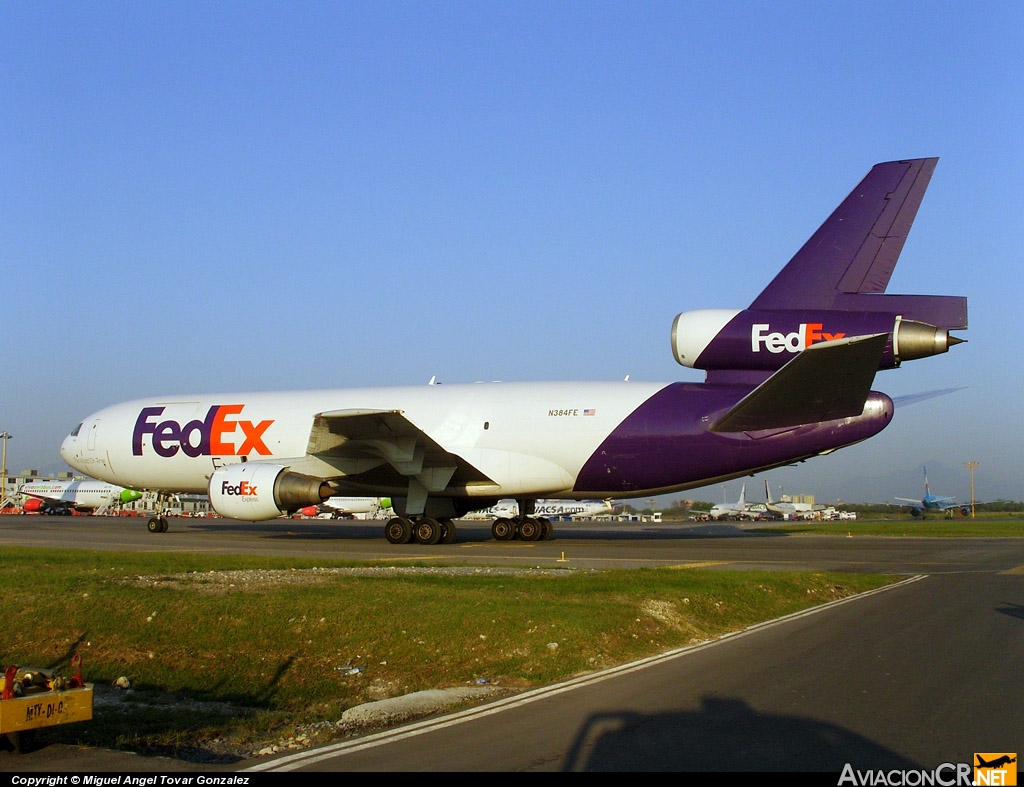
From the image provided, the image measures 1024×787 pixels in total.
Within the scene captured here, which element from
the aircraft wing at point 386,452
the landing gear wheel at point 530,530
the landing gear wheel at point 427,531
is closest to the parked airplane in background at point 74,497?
the aircraft wing at point 386,452

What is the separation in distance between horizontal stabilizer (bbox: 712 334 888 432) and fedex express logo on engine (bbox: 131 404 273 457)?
14.1m

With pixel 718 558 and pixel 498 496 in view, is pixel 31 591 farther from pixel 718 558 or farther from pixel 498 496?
pixel 498 496

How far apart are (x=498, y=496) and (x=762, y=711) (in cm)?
1951

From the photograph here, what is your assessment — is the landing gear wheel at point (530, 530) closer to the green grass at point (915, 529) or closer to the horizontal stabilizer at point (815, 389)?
the horizontal stabilizer at point (815, 389)

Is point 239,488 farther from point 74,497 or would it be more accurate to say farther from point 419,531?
point 74,497

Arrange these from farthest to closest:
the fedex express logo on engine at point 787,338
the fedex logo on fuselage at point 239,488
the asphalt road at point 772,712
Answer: the fedex logo on fuselage at point 239,488
the fedex express logo on engine at point 787,338
the asphalt road at point 772,712

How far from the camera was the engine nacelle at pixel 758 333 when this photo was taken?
20.0 metres

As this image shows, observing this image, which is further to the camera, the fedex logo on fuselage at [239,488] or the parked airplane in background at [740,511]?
the parked airplane in background at [740,511]

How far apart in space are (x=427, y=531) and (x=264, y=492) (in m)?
4.59

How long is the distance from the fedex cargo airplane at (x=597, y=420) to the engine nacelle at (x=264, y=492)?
0.14ft

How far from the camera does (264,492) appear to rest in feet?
78.2

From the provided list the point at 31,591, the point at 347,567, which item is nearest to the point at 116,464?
the point at 347,567

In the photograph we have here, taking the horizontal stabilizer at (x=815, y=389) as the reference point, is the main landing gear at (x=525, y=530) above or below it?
below

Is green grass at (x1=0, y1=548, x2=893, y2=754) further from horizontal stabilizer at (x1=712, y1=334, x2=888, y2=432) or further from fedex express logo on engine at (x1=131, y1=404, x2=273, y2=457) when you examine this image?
fedex express logo on engine at (x1=131, y1=404, x2=273, y2=457)
